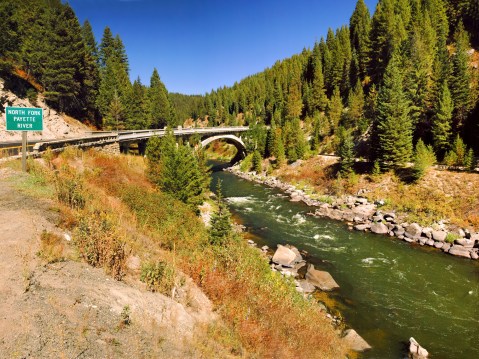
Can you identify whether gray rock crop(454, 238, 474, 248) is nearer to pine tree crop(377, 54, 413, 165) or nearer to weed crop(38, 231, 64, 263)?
pine tree crop(377, 54, 413, 165)

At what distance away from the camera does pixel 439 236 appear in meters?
26.4

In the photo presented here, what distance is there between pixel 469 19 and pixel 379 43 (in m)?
29.9

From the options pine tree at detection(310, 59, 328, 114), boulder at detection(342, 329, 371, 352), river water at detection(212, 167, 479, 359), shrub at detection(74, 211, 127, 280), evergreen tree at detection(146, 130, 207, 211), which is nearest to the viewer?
shrub at detection(74, 211, 127, 280)

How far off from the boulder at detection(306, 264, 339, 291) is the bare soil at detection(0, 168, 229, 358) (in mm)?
12388

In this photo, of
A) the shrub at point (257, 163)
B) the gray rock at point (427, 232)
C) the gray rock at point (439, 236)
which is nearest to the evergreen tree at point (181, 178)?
the gray rock at point (427, 232)

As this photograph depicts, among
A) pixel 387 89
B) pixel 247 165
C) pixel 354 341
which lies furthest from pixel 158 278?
pixel 247 165

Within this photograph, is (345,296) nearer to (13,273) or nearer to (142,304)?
(142,304)

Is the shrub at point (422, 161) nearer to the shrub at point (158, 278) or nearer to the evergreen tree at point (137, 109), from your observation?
the shrub at point (158, 278)

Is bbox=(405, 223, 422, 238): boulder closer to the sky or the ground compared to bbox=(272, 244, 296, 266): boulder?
closer to the sky

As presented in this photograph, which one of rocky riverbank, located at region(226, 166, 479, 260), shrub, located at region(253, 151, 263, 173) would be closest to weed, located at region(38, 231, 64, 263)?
rocky riverbank, located at region(226, 166, 479, 260)

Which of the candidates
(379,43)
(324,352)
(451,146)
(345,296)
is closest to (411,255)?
(345,296)

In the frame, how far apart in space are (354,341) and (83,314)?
12.5 meters

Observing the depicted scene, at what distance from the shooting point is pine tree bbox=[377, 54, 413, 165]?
126 ft

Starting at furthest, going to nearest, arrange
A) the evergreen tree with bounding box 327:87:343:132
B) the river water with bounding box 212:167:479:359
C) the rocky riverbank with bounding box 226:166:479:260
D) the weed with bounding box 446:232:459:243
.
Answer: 1. the evergreen tree with bounding box 327:87:343:132
2. the weed with bounding box 446:232:459:243
3. the rocky riverbank with bounding box 226:166:479:260
4. the river water with bounding box 212:167:479:359
